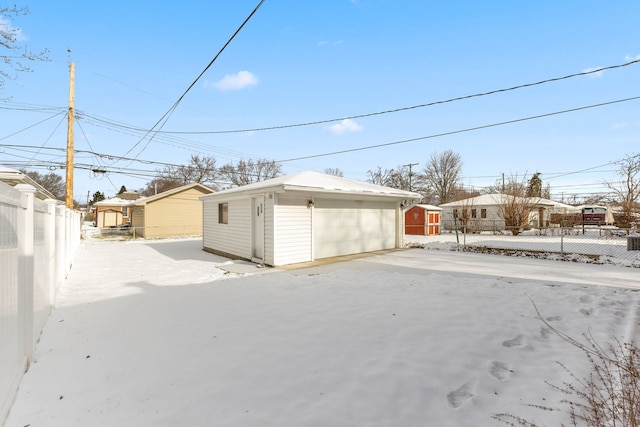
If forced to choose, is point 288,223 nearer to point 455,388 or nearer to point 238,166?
point 455,388

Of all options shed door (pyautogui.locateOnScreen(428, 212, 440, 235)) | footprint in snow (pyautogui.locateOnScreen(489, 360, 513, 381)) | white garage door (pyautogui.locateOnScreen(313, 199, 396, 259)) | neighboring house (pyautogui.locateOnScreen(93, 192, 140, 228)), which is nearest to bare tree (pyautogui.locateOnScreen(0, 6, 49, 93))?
white garage door (pyautogui.locateOnScreen(313, 199, 396, 259))

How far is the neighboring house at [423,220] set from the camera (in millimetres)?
22281

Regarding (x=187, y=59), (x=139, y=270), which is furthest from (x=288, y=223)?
(x=187, y=59)

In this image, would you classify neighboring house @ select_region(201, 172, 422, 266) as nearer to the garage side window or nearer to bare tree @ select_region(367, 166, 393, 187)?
the garage side window

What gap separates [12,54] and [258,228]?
24.1 ft

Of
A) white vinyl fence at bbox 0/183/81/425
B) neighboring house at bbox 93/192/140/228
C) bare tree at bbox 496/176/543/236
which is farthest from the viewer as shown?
neighboring house at bbox 93/192/140/228

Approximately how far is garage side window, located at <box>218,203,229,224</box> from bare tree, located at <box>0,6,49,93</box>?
271 inches

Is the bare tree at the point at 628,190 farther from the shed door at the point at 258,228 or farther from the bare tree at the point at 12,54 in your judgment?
the bare tree at the point at 12,54

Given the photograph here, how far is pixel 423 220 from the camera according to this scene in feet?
73.2

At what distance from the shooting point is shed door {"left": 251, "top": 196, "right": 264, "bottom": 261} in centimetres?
985

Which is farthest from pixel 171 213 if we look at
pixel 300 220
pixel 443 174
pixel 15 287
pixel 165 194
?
pixel 443 174

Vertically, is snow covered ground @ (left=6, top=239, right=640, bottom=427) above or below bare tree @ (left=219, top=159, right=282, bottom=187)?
below

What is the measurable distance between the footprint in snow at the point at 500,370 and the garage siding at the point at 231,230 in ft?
27.9

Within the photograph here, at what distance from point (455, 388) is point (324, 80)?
13057 millimetres
